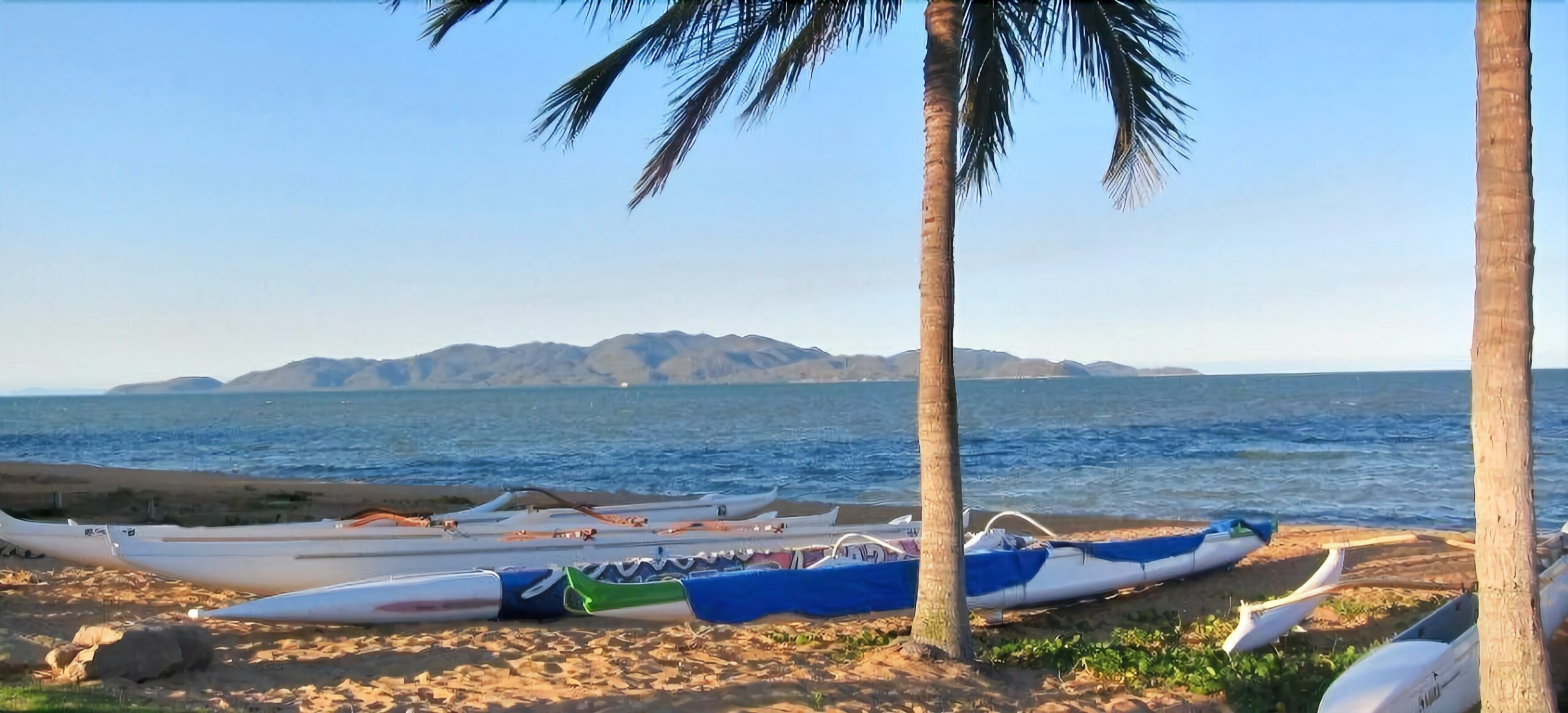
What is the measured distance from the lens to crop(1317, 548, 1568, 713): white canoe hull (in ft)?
16.7

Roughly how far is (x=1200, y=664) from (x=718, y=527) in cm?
540

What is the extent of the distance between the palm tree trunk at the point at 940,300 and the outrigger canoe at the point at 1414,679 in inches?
77.4

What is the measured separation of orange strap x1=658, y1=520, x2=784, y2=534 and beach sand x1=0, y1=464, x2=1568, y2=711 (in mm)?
2540

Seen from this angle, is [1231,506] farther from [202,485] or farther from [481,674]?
[202,485]

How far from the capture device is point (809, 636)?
24.0 ft

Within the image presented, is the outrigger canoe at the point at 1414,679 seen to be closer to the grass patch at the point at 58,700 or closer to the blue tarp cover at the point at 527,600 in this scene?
the blue tarp cover at the point at 527,600

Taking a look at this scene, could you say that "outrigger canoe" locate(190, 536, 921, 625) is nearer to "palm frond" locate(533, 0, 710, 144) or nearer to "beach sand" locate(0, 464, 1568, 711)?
"beach sand" locate(0, 464, 1568, 711)

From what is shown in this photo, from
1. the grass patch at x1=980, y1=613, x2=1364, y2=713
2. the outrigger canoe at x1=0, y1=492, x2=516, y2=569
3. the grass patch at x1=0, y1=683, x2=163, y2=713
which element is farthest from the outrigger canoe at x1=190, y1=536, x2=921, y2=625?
the outrigger canoe at x1=0, y1=492, x2=516, y2=569

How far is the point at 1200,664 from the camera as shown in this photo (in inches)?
243

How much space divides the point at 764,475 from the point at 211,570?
67.7 feet

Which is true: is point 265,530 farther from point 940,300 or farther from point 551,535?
point 940,300

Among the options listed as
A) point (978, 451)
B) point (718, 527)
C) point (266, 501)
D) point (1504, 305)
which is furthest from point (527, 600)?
point (978, 451)

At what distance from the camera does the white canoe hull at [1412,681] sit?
16.7 ft

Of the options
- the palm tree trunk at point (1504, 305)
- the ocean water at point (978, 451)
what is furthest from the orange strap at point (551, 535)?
the ocean water at point (978, 451)
